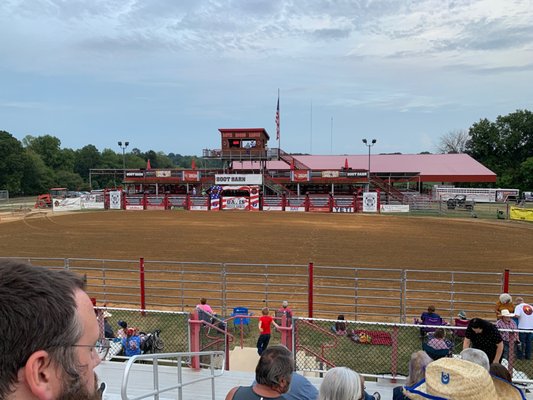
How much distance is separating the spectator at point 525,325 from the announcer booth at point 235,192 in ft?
122

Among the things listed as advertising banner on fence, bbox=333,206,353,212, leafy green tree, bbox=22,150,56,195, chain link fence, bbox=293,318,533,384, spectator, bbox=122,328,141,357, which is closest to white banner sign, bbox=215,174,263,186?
advertising banner on fence, bbox=333,206,353,212

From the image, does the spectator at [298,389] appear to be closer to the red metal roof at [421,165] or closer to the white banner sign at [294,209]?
the white banner sign at [294,209]

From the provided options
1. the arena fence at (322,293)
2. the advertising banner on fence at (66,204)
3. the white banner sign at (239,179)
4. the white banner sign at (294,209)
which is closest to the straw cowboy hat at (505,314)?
the arena fence at (322,293)

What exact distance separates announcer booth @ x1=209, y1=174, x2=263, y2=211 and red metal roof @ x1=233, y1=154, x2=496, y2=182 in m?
19.4

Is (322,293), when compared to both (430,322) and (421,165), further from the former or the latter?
(421,165)

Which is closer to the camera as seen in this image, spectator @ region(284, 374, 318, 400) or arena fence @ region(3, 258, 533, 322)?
spectator @ region(284, 374, 318, 400)

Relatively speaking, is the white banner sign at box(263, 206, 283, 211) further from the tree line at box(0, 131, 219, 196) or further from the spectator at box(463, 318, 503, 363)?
the spectator at box(463, 318, 503, 363)

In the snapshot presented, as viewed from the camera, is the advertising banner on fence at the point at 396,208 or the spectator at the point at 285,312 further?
the advertising banner on fence at the point at 396,208

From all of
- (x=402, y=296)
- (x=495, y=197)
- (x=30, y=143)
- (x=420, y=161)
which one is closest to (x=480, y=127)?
(x=420, y=161)

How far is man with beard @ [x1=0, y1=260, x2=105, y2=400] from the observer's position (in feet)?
3.71

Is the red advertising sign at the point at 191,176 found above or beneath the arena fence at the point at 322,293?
above

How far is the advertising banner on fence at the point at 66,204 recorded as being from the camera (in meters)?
45.3

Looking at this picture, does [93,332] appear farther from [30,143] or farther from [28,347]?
[30,143]

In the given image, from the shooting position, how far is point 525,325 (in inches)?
330
